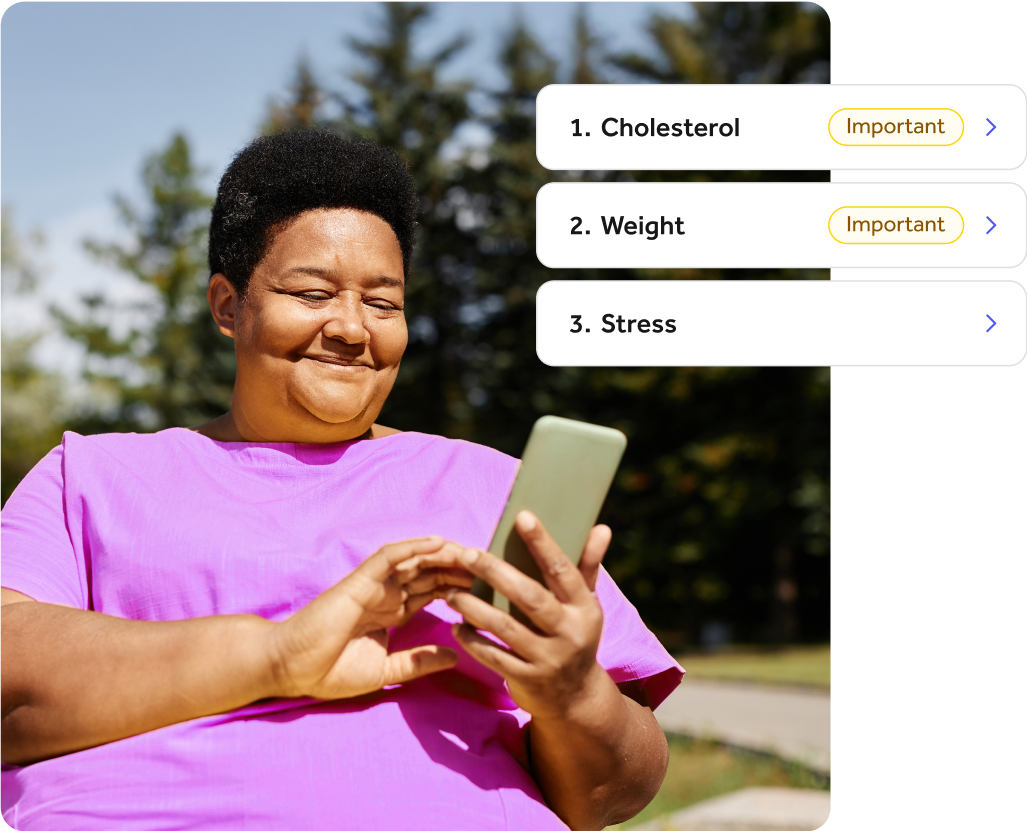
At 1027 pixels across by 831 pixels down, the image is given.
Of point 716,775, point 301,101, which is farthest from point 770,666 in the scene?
point 301,101

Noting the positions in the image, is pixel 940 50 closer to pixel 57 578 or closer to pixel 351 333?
pixel 351 333

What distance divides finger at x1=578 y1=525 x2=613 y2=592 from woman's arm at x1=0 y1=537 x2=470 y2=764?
0.65 ft

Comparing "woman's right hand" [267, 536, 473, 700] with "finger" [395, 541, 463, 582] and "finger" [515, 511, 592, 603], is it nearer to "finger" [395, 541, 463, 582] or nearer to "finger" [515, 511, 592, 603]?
"finger" [395, 541, 463, 582]

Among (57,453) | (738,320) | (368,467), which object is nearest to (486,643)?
(368,467)

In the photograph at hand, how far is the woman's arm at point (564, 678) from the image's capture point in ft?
4.51

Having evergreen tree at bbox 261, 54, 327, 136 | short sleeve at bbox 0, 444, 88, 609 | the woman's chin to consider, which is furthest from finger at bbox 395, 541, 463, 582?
evergreen tree at bbox 261, 54, 327, 136

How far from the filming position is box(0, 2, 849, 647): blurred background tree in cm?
1983

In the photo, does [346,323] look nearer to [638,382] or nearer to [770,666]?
[770,666]

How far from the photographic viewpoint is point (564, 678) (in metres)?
1.42

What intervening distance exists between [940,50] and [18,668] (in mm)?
3127

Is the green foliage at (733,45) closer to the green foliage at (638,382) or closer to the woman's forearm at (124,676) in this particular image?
the green foliage at (638,382)

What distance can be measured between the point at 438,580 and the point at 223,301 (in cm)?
90

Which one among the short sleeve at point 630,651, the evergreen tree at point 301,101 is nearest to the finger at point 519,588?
the short sleeve at point 630,651

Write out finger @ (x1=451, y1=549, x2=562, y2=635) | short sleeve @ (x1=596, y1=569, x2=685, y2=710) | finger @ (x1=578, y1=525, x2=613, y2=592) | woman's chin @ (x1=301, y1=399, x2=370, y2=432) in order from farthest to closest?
woman's chin @ (x1=301, y1=399, x2=370, y2=432)
short sleeve @ (x1=596, y1=569, x2=685, y2=710)
finger @ (x1=578, y1=525, x2=613, y2=592)
finger @ (x1=451, y1=549, x2=562, y2=635)
